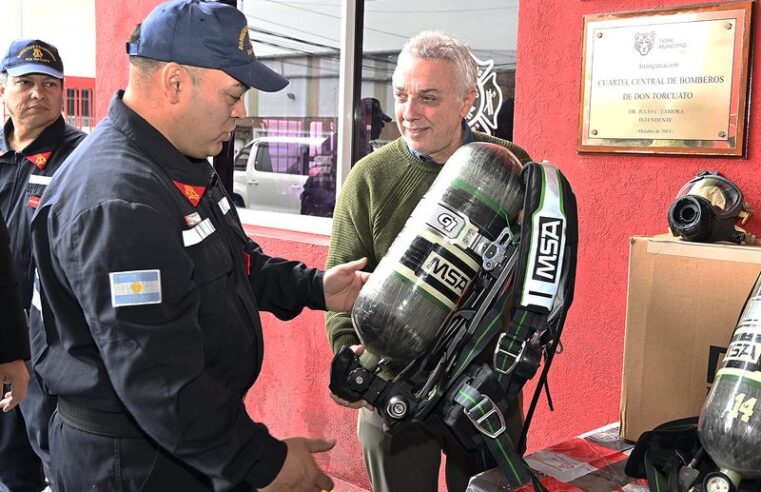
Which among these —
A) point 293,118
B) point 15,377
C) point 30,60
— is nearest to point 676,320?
point 15,377

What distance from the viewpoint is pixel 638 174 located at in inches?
95.7

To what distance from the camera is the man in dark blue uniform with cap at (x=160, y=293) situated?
4.33 feet

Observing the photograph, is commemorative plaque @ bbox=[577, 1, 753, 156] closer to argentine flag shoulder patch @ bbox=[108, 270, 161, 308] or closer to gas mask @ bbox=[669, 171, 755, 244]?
gas mask @ bbox=[669, 171, 755, 244]

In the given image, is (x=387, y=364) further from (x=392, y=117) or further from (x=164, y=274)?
(x=392, y=117)

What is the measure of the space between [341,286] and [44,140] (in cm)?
164

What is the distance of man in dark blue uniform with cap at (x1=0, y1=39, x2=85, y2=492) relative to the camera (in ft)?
9.29

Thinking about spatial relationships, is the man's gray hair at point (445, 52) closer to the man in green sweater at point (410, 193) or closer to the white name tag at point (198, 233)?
the man in green sweater at point (410, 193)

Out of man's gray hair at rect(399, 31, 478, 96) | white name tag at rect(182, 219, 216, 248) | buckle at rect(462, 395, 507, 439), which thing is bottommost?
buckle at rect(462, 395, 507, 439)

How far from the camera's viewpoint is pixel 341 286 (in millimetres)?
1864

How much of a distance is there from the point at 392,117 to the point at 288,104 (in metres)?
0.71

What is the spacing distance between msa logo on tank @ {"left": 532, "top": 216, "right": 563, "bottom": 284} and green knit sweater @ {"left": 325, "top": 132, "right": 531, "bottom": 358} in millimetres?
725

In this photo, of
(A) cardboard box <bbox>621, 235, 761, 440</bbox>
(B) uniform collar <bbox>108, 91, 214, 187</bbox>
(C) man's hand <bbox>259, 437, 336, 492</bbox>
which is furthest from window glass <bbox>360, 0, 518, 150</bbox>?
(C) man's hand <bbox>259, 437, 336, 492</bbox>

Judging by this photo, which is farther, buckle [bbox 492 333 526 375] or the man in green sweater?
the man in green sweater

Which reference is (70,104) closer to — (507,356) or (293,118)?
(293,118)
